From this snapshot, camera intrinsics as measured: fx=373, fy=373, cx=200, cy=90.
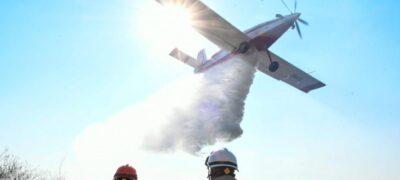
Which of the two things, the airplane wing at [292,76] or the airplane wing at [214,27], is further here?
the airplane wing at [292,76]

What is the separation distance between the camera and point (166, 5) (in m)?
27.6

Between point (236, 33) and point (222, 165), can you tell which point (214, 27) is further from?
point (222, 165)

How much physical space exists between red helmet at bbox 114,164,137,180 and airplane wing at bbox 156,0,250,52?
2470 centimetres

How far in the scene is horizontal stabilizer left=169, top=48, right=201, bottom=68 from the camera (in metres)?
37.2

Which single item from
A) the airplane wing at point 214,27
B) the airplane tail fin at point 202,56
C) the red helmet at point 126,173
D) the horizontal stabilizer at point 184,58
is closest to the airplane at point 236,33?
the airplane wing at point 214,27

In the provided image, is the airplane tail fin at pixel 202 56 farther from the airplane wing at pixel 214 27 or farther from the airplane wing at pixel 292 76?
the airplane wing at pixel 292 76

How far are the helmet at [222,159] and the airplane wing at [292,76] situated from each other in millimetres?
32117

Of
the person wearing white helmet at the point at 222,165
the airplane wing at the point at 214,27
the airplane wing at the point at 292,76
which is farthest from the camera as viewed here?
the airplane wing at the point at 292,76

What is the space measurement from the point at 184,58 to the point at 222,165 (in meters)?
33.5

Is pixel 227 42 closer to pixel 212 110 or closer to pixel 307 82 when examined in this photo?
pixel 212 110

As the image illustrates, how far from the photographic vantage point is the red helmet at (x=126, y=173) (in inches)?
192

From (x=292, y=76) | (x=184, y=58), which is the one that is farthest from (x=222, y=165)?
(x=292, y=76)

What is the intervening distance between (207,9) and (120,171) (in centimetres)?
2607

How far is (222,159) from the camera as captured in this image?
452 centimetres
